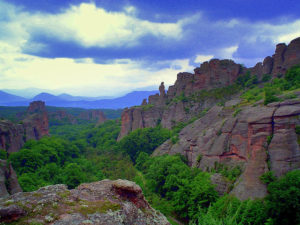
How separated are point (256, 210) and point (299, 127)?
34.0ft

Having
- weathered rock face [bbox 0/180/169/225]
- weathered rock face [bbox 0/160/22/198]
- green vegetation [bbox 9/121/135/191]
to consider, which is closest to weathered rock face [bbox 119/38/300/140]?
green vegetation [bbox 9/121/135/191]

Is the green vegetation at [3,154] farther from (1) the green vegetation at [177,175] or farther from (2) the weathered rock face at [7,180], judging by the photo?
(2) the weathered rock face at [7,180]

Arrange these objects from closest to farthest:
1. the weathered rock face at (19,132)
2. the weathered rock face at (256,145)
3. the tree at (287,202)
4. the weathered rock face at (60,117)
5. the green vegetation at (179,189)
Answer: the tree at (287,202)
the weathered rock face at (256,145)
the green vegetation at (179,189)
the weathered rock face at (19,132)
the weathered rock face at (60,117)

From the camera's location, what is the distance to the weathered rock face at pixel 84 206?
6988mm

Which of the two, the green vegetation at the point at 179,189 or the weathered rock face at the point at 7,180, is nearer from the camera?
the weathered rock face at the point at 7,180

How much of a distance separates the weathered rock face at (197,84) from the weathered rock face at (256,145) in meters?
23.4

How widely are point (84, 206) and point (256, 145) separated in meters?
22.4

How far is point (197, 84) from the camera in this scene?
63656mm

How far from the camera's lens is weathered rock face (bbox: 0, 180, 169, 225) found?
699 cm

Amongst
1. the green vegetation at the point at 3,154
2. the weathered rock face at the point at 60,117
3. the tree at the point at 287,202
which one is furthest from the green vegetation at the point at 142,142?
the weathered rock face at the point at 60,117

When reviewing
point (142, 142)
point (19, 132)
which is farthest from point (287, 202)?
point (19, 132)

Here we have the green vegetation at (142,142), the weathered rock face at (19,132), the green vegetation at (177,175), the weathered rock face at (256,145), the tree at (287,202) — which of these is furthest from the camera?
the green vegetation at (142,142)

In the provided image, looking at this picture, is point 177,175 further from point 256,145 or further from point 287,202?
point 287,202

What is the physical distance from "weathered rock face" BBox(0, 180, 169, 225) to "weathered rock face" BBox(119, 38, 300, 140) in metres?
47.7
